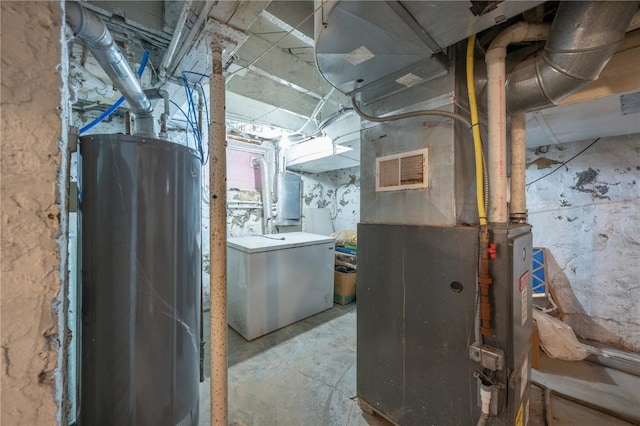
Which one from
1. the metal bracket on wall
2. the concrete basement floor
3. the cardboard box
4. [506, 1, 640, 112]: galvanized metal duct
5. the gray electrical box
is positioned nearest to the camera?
[506, 1, 640, 112]: galvanized metal duct

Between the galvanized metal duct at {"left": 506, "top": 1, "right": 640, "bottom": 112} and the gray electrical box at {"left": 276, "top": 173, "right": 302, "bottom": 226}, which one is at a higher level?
the galvanized metal duct at {"left": 506, "top": 1, "right": 640, "bottom": 112}

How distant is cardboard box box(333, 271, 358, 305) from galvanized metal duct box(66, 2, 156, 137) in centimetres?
240

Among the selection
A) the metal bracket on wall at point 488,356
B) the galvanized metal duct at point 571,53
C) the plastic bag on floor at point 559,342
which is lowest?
the plastic bag on floor at point 559,342

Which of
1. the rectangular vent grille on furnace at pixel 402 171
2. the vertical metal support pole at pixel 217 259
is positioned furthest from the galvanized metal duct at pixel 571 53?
the vertical metal support pole at pixel 217 259

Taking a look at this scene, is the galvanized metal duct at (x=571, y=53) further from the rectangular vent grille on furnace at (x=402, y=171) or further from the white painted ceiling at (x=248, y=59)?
the white painted ceiling at (x=248, y=59)

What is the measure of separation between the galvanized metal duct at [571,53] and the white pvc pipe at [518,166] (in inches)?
7.2

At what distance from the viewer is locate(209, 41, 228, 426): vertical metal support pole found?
102cm

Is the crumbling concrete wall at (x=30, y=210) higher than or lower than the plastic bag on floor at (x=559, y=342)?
higher

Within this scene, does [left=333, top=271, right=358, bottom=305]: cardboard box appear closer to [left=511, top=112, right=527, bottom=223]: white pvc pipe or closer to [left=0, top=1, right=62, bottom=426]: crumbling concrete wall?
[left=511, top=112, right=527, bottom=223]: white pvc pipe

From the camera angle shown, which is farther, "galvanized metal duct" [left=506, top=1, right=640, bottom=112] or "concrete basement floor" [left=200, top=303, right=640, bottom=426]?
"concrete basement floor" [left=200, top=303, right=640, bottom=426]

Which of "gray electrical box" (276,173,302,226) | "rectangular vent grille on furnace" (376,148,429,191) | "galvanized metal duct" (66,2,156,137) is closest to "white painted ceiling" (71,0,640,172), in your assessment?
"galvanized metal duct" (66,2,156,137)

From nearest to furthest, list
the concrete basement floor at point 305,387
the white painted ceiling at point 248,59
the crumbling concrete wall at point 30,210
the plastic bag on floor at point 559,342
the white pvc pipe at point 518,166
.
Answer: the crumbling concrete wall at point 30,210, the white painted ceiling at point 248,59, the white pvc pipe at point 518,166, the concrete basement floor at point 305,387, the plastic bag on floor at point 559,342

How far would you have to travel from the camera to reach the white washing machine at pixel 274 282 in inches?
86.8

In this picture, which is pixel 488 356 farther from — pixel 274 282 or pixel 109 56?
pixel 109 56
